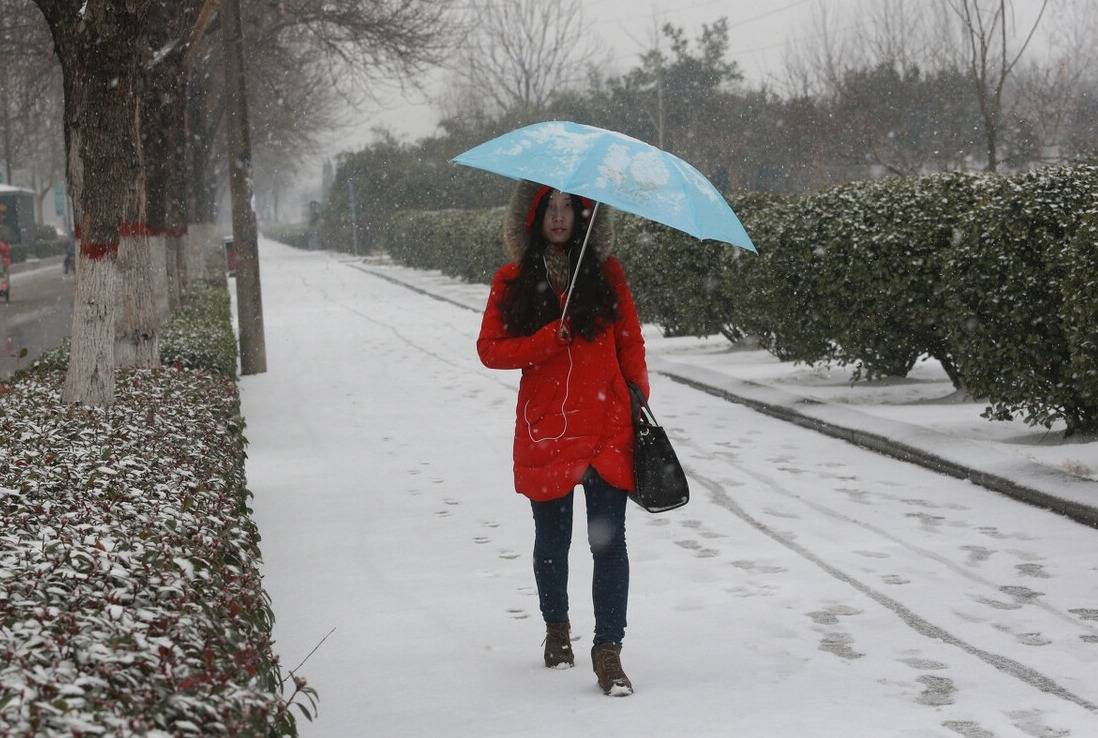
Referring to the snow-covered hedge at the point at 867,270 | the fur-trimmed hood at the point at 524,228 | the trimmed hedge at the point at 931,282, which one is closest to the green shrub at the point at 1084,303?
the trimmed hedge at the point at 931,282

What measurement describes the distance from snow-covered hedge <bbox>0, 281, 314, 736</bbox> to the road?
303 inches

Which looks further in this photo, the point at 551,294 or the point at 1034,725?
the point at 551,294

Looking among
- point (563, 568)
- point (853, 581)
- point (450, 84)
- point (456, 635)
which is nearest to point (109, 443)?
point (456, 635)

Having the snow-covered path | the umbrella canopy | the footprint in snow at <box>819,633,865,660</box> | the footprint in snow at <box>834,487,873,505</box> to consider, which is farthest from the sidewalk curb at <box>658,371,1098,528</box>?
the umbrella canopy

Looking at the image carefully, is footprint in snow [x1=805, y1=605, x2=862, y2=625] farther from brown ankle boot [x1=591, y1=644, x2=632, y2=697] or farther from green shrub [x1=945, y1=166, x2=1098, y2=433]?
green shrub [x1=945, y1=166, x2=1098, y2=433]

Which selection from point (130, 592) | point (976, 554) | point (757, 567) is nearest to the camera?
point (130, 592)

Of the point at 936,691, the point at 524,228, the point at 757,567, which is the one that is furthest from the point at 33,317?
the point at 936,691

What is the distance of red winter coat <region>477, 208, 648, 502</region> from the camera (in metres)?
4.72

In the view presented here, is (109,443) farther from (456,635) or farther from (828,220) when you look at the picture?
(828,220)

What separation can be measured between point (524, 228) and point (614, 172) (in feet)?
1.42

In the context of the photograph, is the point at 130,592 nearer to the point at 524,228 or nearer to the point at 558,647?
the point at 558,647

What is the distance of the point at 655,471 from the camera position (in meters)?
4.75

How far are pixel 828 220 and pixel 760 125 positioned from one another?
3952 cm

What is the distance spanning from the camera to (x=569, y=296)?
188 inches
